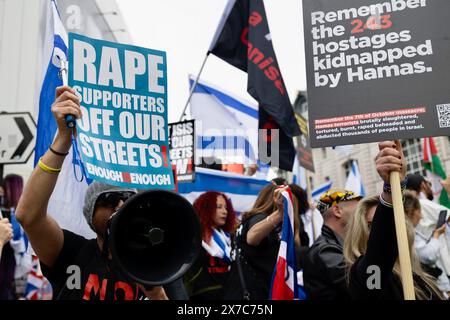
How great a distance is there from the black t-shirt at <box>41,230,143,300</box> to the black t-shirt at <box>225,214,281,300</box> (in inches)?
59.5

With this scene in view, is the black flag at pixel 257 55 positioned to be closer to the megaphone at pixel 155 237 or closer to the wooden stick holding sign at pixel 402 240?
the wooden stick holding sign at pixel 402 240

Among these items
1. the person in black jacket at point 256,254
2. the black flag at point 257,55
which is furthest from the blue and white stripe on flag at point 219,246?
the black flag at point 257,55

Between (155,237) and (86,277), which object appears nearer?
(155,237)

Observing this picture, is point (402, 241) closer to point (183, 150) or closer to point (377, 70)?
point (377, 70)

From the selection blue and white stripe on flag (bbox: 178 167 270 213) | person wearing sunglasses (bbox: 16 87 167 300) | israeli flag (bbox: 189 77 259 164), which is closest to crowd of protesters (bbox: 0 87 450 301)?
person wearing sunglasses (bbox: 16 87 167 300)

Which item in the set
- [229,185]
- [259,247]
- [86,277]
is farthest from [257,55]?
[86,277]

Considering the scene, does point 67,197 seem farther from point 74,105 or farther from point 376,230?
point 376,230

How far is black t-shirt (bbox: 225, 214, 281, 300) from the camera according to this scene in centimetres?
353

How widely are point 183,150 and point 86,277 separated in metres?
2.14

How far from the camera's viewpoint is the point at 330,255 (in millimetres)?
2773

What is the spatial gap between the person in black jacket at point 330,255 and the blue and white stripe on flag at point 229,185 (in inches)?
96.9

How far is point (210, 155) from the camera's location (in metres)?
2.86

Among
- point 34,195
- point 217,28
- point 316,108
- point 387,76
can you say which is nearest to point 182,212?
point 34,195

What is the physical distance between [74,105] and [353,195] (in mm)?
1931
